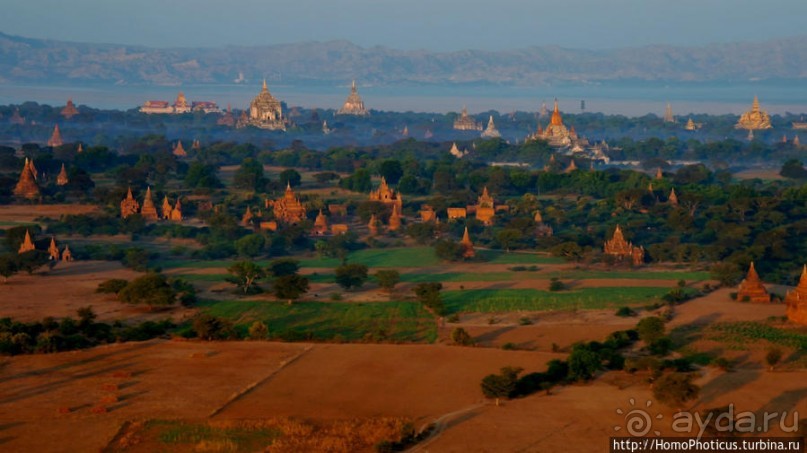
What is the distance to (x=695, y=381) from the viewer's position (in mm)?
30500

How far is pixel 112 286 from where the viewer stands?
133 ft

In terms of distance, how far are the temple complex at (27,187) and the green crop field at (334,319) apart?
28595 millimetres

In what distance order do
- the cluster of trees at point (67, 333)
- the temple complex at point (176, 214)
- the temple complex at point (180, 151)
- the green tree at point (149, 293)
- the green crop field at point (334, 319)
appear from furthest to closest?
1. the temple complex at point (180, 151)
2. the temple complex at point (176, 214)
3. the green tree at point (149, 293)
4. the green crop field at point (334, 319)
5. the cluster of trees at point (67, 333)

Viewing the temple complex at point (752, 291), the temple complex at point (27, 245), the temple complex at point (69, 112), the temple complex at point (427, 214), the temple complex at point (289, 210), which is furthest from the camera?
the temple complex at point (69, 112)

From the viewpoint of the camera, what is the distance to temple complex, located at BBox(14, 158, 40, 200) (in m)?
65.4

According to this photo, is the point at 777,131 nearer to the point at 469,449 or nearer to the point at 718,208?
the point at 718,208

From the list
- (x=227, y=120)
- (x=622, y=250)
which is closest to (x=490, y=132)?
(x=227, y=120)

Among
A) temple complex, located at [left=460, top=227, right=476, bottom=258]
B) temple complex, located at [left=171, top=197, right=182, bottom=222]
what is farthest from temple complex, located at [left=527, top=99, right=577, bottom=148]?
temple complex, located at [left=460, top=227, right=476, bottom=258]

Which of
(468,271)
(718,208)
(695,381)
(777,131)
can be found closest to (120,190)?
(468,271)

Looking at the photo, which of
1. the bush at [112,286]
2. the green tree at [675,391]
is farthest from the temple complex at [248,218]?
the green tree at [675,391]

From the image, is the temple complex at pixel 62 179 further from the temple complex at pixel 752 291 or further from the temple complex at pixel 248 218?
the temple complex at pixel 752 291

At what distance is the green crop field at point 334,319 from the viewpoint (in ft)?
118

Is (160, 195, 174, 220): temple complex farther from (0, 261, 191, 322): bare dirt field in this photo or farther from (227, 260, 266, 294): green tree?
(227, 260, 266, 294): green tree

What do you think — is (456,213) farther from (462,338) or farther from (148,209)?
(462,338)
